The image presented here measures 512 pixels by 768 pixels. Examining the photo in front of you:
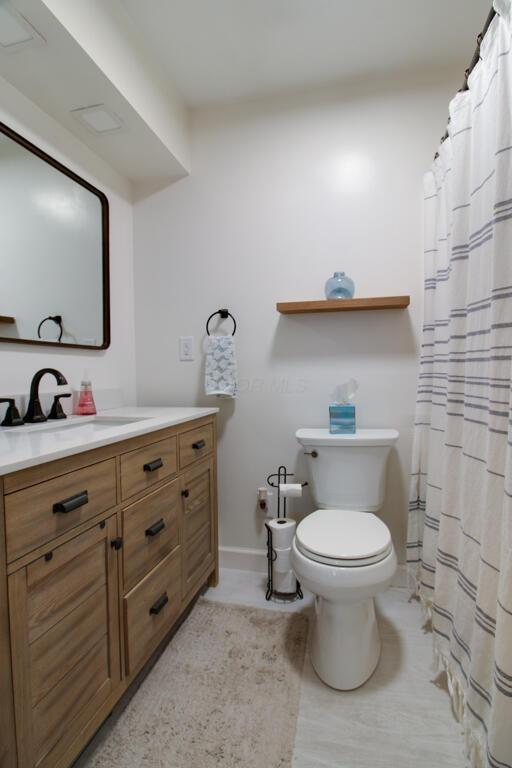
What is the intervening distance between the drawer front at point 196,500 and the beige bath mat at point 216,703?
39 centimetres

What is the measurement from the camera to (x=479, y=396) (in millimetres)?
1018

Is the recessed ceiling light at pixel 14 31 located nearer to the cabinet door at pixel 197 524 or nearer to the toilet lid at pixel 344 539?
the cabinet door at pixel 197 524

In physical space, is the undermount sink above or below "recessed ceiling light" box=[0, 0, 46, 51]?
below

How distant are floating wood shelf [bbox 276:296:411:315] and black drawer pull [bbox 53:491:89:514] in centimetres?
119

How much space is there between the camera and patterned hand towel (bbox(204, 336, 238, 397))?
5.86ft

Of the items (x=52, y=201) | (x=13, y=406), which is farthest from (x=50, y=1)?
(x=13, y=406)

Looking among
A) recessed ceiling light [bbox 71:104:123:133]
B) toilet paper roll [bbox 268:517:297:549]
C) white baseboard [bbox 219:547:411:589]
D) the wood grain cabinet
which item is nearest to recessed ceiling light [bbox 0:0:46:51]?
recessed ceiling light [bbox 71:104:123:133]

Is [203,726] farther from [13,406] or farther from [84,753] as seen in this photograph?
[13,406]

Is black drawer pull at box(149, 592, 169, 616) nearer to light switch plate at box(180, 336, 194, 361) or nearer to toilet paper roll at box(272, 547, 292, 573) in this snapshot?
toilet paper roll at box(272, 547, 292, 573)

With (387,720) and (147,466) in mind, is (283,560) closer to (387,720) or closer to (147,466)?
(387,720)

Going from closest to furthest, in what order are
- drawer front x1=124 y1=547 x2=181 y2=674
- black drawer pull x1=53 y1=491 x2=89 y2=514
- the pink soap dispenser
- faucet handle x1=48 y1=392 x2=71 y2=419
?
black drawer pull x1=53 y1=491 x2=89 y2=514
drawer front x1=124 y1=547 x2=181 y2=674
faucet handle x1=48 y1=392 x2=71 y2=419
the pink soap dispenser

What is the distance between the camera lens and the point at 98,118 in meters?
1.47

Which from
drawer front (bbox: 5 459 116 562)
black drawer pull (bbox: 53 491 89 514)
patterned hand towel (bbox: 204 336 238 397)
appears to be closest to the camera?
drawer front (bbox: 5 459 116 562)

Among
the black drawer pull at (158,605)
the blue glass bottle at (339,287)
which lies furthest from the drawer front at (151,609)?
the blue glass bottle at (339,287)
